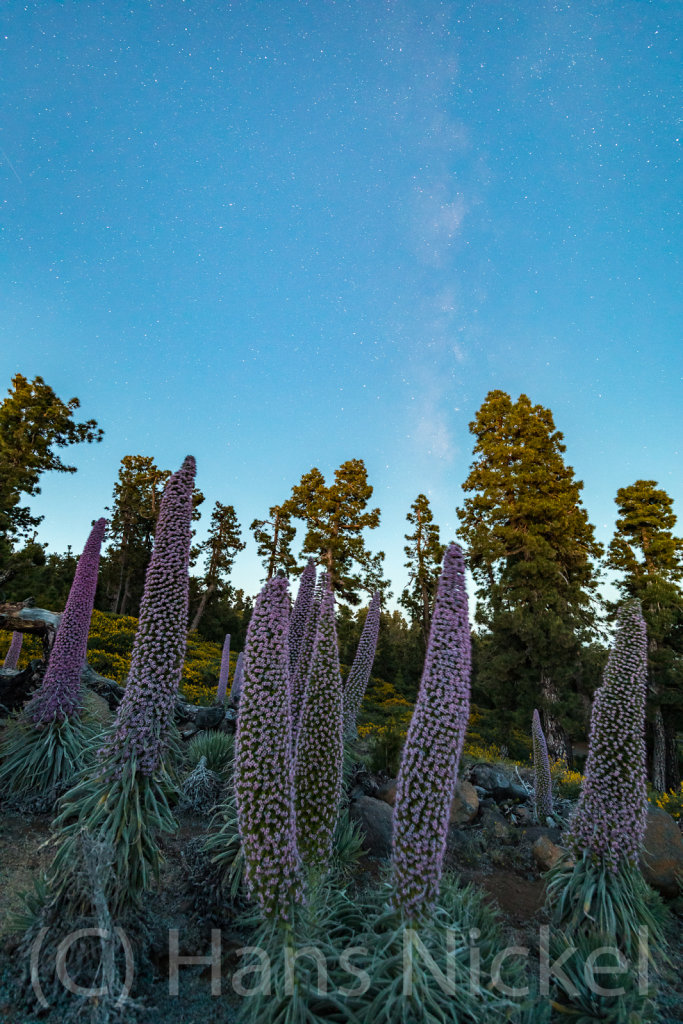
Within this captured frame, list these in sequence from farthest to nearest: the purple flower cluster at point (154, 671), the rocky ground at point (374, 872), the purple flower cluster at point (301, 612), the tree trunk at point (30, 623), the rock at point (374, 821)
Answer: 1. the tree trunk at point (30, 623)
2. the rock at point (374, 821)
3. the purple flower cluster at point (301, 612)
4. the purple flower cluster at point (154, 671)
5. the rocky ground at point (374, 872)

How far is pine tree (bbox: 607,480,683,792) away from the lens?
17.4 metres

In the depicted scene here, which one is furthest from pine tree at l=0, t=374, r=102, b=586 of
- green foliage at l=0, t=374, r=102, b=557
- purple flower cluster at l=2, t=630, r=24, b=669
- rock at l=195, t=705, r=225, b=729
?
rock at l=195, t=705, r=225, b=729

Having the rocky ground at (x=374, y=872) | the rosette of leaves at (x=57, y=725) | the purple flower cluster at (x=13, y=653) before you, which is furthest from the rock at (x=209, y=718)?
the purple flower cluster at (x=13, y=653)

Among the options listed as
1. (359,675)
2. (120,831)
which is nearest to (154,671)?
(120,831)

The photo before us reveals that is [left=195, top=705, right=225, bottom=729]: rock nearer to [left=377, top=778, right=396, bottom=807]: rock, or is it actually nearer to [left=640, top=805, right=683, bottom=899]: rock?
[left=377, top=778, right=396, bottom=807]: rock

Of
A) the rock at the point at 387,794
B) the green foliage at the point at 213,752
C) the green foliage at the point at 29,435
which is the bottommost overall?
the rock at the point at 387,794

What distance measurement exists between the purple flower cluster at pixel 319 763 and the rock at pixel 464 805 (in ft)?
19.2

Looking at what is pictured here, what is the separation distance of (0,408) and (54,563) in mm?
11129

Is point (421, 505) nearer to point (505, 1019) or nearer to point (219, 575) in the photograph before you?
point (219, 575)

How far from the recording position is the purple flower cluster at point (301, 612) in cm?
644

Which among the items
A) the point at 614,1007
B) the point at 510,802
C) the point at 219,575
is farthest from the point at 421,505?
the point at 614,1007

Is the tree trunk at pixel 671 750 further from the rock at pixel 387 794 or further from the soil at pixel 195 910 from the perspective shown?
the rock at pixel 387 794

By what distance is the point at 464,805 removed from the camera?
350 inches

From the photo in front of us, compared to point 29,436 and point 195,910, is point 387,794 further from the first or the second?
point 29,436
